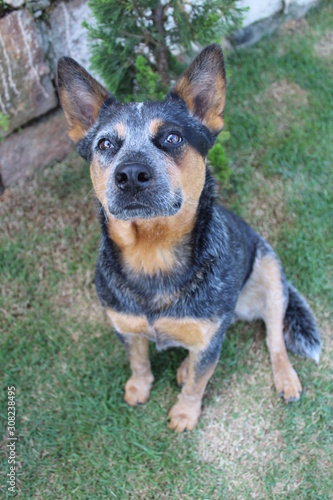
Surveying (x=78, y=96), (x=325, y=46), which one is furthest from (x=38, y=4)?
(x=325, y=46)

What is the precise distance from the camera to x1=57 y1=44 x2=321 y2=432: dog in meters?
2.38

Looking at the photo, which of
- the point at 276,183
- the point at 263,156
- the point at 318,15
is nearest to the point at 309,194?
the point at 276,183

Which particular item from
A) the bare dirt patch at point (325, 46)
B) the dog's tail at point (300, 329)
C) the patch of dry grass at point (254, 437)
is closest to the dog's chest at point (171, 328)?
the patch of dry grass at point (254, 437)

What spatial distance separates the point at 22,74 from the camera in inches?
159

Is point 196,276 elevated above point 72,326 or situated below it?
above

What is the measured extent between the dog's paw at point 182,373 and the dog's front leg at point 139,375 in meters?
0.21

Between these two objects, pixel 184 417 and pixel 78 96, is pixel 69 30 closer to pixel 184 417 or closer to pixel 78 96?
pixel 78 96

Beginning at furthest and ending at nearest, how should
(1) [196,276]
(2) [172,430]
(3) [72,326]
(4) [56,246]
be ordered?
(4) [56,246] → (3) [72,326] → (2) [172,430] → (1) [196,276]

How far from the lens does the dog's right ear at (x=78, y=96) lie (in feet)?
8.61

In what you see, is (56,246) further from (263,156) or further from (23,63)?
(263,156)

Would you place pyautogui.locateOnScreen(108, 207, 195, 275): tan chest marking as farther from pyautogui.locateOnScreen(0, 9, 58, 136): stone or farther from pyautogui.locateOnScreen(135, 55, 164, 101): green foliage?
pyautogui.locateOnScreen(0, 9, 58, 136): stone

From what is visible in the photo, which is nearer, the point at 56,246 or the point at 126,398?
the point at 126,398

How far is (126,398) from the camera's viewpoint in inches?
135

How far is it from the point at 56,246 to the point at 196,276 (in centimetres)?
196
